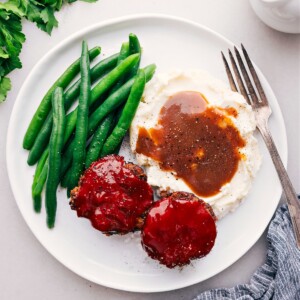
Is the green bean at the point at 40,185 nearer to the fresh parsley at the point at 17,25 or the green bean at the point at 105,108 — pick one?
the green bean at the point at 105,108

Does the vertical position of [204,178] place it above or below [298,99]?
below

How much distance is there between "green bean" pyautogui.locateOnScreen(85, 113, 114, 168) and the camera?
371cm

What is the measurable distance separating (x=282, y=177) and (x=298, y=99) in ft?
2.17

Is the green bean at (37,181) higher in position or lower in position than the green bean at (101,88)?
lower

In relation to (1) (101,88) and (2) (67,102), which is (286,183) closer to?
(1) (101,88)

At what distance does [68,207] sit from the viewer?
151 inches

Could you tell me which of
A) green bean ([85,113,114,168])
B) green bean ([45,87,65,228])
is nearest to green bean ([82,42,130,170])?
green bean ([85,113,114,168])

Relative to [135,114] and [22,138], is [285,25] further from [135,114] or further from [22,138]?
[22,138]

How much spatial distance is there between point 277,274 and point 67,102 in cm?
193

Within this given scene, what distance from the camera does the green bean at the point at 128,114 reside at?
11.9 feet

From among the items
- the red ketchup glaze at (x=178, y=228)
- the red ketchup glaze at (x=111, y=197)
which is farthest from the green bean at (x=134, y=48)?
the red ketchup glaze at (x=178, y=228)

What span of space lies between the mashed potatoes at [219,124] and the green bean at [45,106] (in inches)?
20.7

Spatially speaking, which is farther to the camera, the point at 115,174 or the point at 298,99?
the point at 298,99

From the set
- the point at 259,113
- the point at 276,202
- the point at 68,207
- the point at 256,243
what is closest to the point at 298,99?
the point at 259,113
